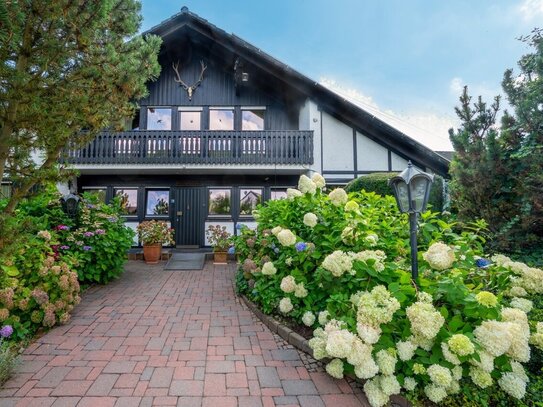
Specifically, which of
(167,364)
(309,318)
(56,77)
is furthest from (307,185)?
(56,77)

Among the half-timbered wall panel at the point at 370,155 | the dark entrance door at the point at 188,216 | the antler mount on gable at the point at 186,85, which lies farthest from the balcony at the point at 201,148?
the antler mount on gable at the point at 186,85

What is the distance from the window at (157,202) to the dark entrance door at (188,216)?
37cm

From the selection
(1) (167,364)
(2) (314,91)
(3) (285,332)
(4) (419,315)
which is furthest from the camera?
(2) (314,91)

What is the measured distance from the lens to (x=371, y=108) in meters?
8.87

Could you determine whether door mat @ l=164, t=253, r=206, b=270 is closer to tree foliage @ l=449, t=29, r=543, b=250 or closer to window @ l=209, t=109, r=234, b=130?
window @ l=209, t=109, r=234, b=130

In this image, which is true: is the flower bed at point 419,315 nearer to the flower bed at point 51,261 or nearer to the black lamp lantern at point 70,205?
the flower bed at point 51,261

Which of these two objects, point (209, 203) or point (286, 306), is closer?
point (286, 306)

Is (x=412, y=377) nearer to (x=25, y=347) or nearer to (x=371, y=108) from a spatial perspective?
(x=25, y=347)

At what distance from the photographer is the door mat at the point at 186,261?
22.2ft

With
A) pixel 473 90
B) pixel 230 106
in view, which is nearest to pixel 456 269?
pixel 473 90

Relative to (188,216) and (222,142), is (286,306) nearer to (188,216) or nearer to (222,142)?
(222,142)

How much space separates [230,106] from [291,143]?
289cm

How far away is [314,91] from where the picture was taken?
8.56 m

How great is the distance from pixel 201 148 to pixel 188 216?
233 centimetres
